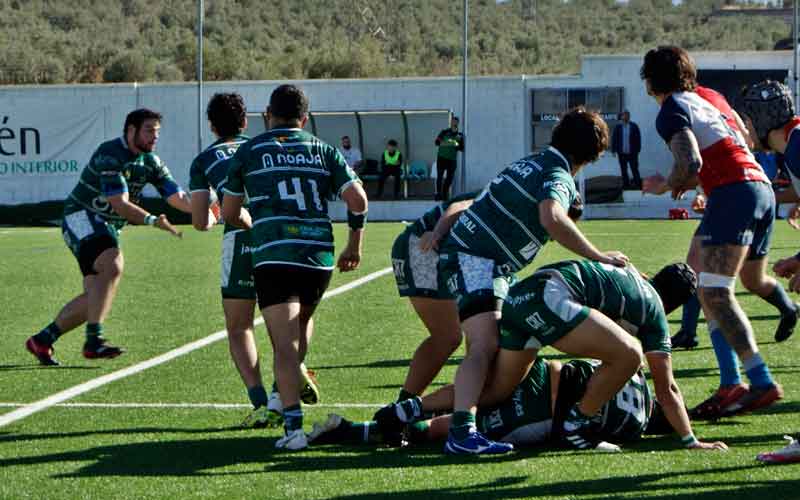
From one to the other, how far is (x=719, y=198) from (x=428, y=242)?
1613 mm

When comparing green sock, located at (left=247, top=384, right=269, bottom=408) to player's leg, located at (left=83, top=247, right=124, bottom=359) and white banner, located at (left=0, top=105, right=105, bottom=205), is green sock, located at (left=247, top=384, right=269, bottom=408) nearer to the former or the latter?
player's leg, located at (left=83, top=247, right=124, bottom=359)

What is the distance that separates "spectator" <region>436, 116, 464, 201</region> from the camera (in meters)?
32.8

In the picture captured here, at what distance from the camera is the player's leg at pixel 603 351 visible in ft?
20.2

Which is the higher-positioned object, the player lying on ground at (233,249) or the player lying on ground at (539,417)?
the player lying on ground at (233,249)

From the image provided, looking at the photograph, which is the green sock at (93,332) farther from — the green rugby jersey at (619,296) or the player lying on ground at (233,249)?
the green rugby jersey at (619,296)

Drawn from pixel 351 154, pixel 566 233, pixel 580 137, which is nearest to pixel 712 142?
A: pixel 580 137

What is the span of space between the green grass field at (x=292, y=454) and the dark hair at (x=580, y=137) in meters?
1.44

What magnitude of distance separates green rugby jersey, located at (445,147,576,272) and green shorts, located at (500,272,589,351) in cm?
33

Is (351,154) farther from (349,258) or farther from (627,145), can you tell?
(349,258)

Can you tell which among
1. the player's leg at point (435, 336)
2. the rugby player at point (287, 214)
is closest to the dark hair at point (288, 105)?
the rugby player at point (287, 214)

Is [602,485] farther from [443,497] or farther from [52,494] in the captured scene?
[52,494]

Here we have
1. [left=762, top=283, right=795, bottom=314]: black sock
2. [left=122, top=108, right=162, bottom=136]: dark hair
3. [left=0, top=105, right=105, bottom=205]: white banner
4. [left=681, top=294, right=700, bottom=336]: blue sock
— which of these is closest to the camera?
[left=762, top=283, right=795, bottom=314]: black sock

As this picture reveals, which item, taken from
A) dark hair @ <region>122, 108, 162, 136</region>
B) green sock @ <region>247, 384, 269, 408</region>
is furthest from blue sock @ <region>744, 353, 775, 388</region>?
dark hair @ <region>122, 108, 162, 136</region>

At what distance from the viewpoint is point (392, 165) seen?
116 ft
